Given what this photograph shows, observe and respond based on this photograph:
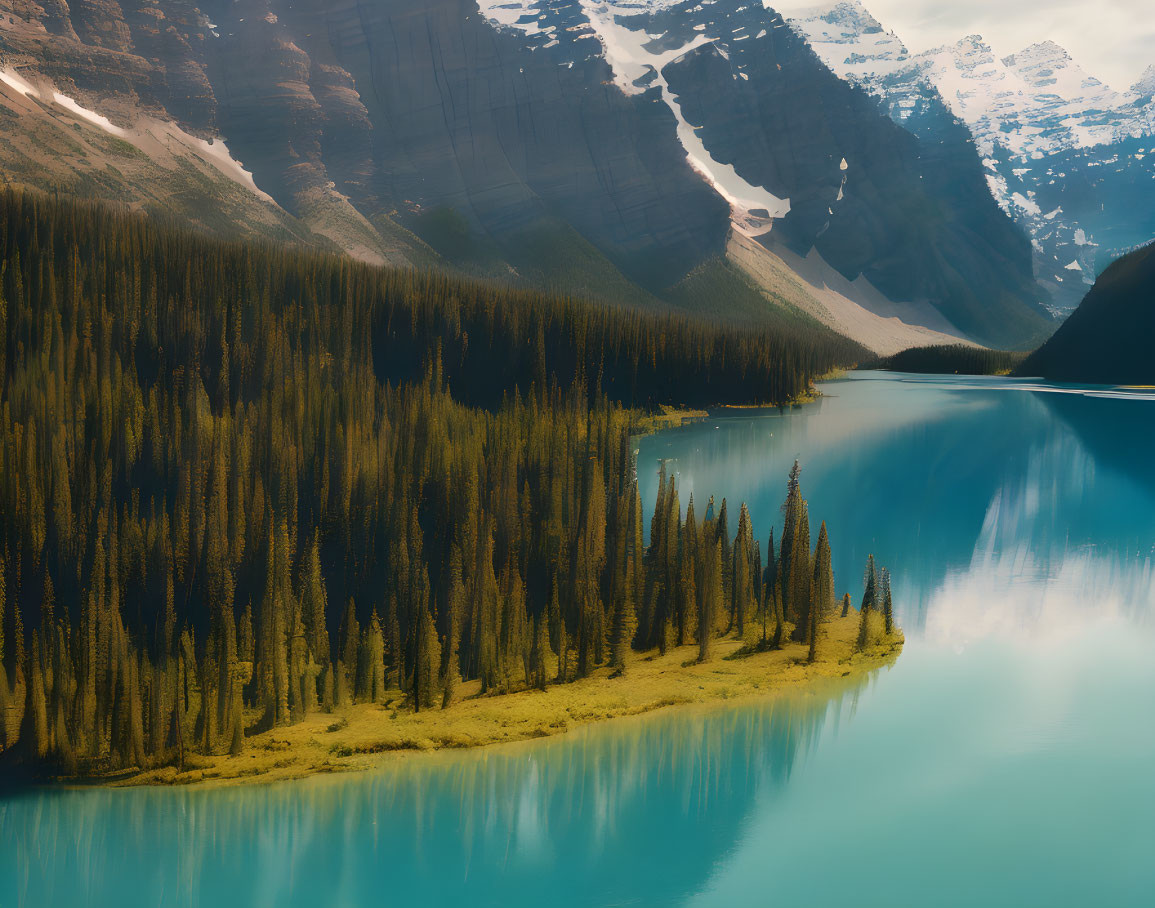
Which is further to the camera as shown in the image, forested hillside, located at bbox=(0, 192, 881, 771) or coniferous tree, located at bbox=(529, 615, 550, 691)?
coniferous tree, located at bbox=(529, 615, 550, 691)

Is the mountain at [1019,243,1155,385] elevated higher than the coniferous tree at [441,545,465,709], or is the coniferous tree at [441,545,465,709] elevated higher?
the mountain at [1019,243,1155,385]

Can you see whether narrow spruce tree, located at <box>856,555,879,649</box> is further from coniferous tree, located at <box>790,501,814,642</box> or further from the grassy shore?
coniferous tree, located at <box>790,501,814,642</box>

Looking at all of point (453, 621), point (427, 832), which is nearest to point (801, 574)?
point (453, 621)

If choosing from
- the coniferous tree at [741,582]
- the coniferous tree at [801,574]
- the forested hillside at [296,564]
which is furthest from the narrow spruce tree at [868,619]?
the coniferous tree at [741,582]

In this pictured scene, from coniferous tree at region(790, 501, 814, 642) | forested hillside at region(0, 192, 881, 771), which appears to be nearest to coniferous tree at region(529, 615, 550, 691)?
forested hillside at region(0, 192, 881, 771)

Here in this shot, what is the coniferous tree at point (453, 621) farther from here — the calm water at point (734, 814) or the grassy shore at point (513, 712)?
the calm water at point (734, 814)

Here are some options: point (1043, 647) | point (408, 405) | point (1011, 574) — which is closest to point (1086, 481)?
point (1011, 574)

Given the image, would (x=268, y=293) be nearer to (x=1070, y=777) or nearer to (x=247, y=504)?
(x=247, y=504)
